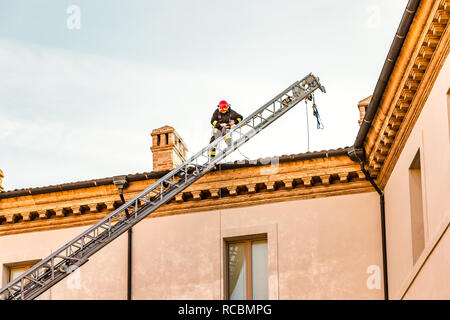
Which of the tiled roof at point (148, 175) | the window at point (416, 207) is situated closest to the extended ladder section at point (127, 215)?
the tiled roof at point (148, 175)

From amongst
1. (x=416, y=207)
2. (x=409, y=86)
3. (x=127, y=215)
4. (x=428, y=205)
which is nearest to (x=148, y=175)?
(x=127, y=215)

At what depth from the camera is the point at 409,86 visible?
17.9 m

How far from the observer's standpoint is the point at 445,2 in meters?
15.7

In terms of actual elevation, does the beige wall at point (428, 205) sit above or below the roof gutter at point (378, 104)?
below

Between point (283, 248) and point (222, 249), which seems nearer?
point (283, 248)

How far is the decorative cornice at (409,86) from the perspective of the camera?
642 inches

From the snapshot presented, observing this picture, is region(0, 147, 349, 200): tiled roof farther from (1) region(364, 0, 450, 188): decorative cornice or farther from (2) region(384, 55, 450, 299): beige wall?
(2) region(384, 55, 450, 299): beige wall

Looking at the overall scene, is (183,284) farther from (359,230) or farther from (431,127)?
(431,127)

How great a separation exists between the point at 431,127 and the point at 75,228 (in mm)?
9274

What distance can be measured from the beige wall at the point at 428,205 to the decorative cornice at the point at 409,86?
0.83 ft

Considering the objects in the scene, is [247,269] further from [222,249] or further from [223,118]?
[223,118]

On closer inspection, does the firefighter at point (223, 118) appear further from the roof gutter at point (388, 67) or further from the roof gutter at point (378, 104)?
the roof gutter at point (388, 67)

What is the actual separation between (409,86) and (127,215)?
6591 mm

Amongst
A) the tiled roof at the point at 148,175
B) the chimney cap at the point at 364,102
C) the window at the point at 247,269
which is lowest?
the window at the point at 247,269
